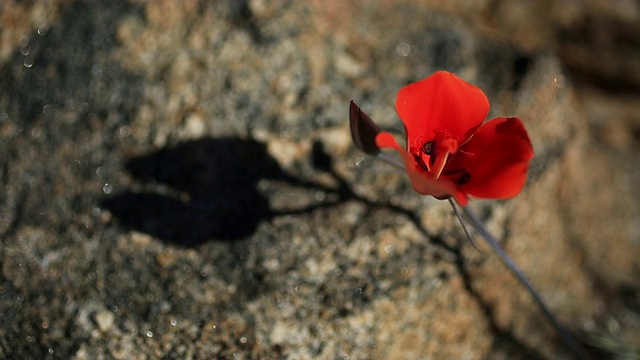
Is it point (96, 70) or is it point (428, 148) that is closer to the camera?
point (428, 148)

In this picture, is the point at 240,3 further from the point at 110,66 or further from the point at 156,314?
the point at 156,314

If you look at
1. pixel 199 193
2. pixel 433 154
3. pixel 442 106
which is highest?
pixel 442 106

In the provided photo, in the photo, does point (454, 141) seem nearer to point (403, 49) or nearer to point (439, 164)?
point (439, 164)

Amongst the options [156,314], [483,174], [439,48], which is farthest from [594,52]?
[156,314]

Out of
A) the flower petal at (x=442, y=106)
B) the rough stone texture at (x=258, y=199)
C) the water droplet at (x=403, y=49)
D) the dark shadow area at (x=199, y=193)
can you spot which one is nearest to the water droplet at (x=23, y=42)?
the rough stone texture at (x=258, y=199)

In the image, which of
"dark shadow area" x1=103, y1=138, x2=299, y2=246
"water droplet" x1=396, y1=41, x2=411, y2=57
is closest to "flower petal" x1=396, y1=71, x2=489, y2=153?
"dark shadow area" x1=103, y1=138, x2=299, y2=246

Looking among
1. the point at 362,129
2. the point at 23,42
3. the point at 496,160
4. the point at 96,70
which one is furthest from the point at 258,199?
the point at 23,42

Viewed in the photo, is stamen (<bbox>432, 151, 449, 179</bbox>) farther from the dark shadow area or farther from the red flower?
the dark shadow area
